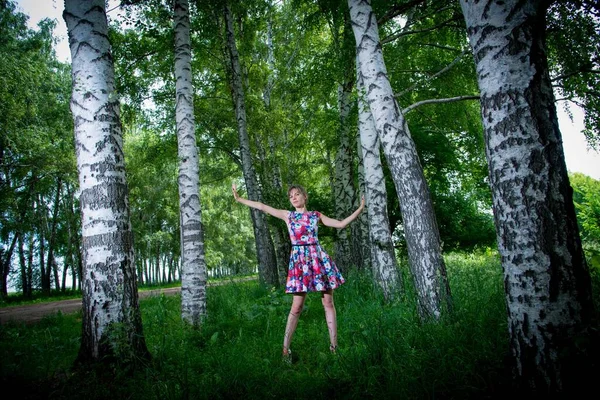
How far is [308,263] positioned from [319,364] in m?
1.09

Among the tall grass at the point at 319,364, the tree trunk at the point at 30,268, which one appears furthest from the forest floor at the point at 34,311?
the tree trunk at the point at 30,268

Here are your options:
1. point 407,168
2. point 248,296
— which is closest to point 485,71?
point 407,168

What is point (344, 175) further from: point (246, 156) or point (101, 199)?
point (101, 199)

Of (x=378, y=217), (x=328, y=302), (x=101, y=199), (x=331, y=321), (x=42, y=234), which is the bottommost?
(x=331, y=321)

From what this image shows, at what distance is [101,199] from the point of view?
10.8ft

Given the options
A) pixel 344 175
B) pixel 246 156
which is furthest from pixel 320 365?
pixel 344 175

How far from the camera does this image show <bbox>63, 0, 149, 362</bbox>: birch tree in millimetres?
3113

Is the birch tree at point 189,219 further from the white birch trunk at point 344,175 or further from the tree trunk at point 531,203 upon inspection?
the tree trunk at point 531,203

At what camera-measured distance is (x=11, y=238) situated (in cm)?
2280

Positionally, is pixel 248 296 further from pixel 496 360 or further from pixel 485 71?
pixel 485 71

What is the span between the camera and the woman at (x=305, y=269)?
3594 millimetres

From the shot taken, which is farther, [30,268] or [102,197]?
[30,268]

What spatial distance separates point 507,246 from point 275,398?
201cm

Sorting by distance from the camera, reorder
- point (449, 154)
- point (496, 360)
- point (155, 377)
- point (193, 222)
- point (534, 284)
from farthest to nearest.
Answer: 1. point (449, 154)
2. point (193, 222)
3. point (155, 377)
4. point (496, 360)
5. point (534, 284)
